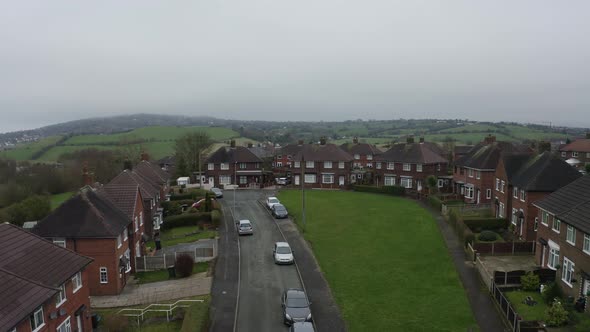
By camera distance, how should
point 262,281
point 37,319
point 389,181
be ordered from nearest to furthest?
1. point 37,319
2. point 262,281
3. point 389,181

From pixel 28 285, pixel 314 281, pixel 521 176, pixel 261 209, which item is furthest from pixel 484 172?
pixel 28 285

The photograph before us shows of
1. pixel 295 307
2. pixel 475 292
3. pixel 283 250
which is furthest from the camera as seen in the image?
pixel 283 250

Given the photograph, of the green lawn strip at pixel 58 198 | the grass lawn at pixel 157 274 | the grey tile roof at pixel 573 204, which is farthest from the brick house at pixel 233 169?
the grey tile roof at pixel 573 204

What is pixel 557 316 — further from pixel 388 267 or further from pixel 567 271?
pixel 388 267

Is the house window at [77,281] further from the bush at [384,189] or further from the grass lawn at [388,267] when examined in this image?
the bush at [384,189]

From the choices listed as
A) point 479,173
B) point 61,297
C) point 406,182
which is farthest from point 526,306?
point 406,182

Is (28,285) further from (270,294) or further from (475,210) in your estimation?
(475,210)

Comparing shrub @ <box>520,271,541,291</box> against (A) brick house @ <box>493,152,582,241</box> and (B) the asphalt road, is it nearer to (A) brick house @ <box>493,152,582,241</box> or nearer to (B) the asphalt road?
(A) brick house @ <box>493,152,582,241</box>
